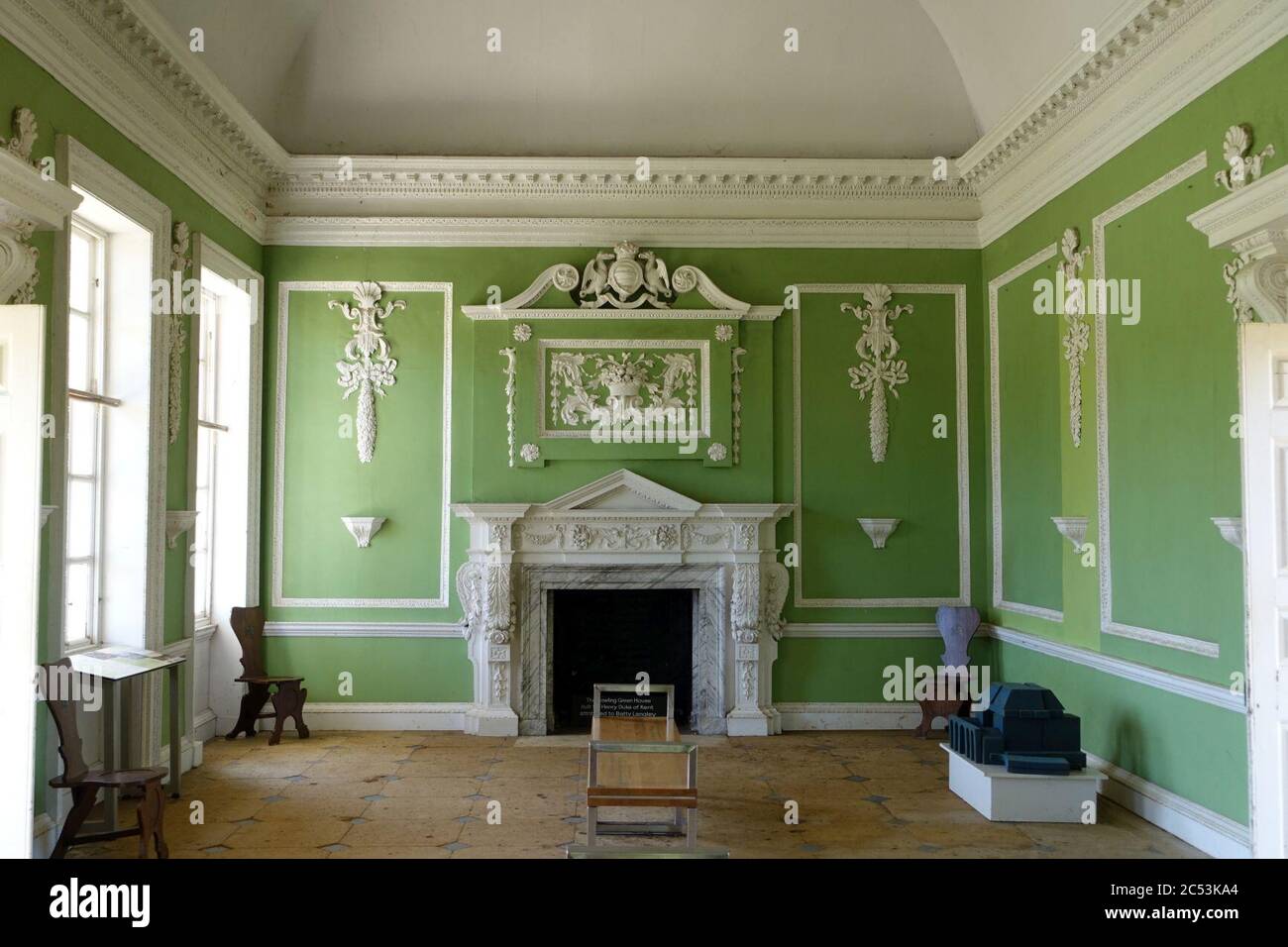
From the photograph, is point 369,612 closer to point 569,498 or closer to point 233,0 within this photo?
point 569,498

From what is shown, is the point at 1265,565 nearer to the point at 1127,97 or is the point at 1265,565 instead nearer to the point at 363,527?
the point at 1127,97

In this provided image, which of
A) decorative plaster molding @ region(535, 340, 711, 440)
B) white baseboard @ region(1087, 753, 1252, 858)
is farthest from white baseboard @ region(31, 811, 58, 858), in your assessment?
white baseboard @ region(1087, 753, 1252, 858)

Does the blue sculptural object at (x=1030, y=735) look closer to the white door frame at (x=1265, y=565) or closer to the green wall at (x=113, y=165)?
the white door frame at (x=1265, y=565)

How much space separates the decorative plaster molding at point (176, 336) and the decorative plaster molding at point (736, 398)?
3877mm

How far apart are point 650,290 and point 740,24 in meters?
2.16

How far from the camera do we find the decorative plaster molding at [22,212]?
3814mm

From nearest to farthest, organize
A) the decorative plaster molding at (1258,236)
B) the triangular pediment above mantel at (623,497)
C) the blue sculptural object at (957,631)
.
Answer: the decorative plaster molding at (1258,236), the blue sculptural object at (957,631), the triangular pediment above mantel at (623,497)

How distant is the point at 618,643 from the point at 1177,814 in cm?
395

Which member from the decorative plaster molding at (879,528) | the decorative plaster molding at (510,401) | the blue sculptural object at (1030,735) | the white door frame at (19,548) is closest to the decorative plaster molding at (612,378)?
the decorative plaster molding at (510,401)

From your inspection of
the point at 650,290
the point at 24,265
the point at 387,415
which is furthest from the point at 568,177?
the point at 24,265

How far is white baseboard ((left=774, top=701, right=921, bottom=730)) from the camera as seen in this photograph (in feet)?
24.9

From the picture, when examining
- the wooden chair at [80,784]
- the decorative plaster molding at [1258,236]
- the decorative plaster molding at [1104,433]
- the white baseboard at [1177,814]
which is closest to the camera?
the decorative plaster molding at [1258,236]

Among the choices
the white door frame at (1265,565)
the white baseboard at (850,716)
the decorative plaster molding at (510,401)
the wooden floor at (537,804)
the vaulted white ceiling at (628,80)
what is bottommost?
the wooden floor at (537,804)

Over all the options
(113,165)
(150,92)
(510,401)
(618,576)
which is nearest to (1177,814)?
(618,576)
